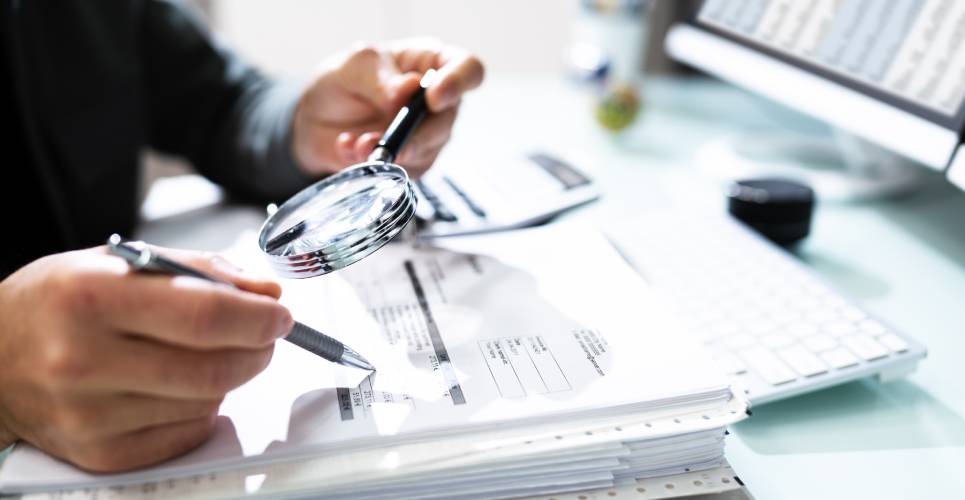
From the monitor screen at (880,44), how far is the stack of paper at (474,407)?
0.34 meters

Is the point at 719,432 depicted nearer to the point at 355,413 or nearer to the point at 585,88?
the point at 355,413

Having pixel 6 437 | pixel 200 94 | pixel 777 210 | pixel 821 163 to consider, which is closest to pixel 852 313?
pixel 777 210

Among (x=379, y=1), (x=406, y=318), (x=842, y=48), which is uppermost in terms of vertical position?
(x=842, y=48)

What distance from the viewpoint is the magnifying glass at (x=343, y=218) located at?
1.44 ft

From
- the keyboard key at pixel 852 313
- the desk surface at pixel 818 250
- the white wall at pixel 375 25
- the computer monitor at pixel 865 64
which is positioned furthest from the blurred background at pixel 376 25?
the keyboard key at pixel 852 313

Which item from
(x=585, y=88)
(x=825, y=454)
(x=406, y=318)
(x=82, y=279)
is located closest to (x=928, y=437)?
(x=825, y=454)

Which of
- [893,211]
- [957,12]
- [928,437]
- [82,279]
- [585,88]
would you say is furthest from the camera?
[585,88]

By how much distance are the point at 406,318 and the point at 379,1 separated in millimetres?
1652

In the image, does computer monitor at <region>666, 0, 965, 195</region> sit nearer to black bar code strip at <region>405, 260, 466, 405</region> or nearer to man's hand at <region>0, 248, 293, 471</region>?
black bar code strip at <region>405, 260, 466, 405</region>

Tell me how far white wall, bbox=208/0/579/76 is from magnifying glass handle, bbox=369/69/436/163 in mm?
1467

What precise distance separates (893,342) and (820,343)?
0.15ft

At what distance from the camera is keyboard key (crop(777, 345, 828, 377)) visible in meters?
0.46

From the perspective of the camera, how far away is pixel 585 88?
113 cm

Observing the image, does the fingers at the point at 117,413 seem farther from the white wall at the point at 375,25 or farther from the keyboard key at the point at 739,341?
the white wall at the point at 375,25
